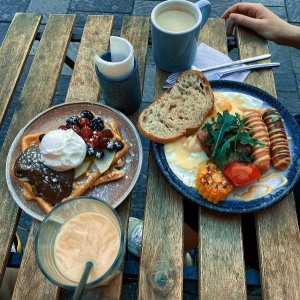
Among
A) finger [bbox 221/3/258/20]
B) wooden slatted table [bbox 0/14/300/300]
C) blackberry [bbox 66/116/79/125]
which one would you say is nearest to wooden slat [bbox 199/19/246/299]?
wooden slatted table [bbox 0/14/300/300]

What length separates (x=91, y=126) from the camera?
3.28ft

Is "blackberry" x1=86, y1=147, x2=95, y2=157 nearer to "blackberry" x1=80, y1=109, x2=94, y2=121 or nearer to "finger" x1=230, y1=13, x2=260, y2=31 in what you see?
"blackberry" x1=80, y1=109, x2=94, y2=121

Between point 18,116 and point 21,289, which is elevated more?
point 18,116

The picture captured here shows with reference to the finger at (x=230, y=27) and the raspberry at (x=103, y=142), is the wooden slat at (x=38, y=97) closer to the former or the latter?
the raspberry at (x=103, y=142)

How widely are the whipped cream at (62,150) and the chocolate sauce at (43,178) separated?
2 centimetres

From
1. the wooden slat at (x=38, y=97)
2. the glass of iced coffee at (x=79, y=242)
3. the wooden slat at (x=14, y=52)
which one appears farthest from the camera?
the wooden slat at (x=14, y=52)

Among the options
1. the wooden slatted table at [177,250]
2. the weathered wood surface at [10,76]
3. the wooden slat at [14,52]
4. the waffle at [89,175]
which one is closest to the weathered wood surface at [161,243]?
the wooden slatted table at [177,250]

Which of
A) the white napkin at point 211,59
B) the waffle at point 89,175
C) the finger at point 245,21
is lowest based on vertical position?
the waffle at point 89,175

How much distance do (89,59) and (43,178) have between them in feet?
1.84

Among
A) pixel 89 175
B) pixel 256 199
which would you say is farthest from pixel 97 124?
pixel 256 199

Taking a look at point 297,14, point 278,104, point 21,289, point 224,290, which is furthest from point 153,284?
point 297,14

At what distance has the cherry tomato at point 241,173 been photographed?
90 cm

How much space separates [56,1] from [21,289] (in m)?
2.25

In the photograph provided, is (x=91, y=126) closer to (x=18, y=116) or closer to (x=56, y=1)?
(x=18, y=116)
